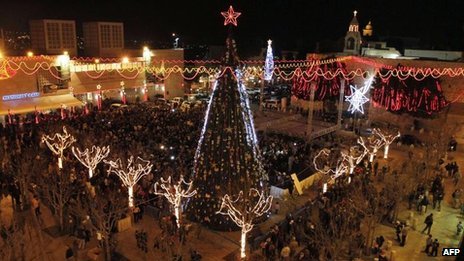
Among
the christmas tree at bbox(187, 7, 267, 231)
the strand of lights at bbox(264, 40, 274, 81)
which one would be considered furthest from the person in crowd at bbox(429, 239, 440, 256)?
the strand of lights at bbox(264, 40, 274, 81)

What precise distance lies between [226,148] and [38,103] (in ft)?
68.4

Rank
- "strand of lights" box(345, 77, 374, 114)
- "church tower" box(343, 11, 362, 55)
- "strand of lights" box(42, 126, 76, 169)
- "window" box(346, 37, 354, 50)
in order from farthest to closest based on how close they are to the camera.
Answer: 1. "window" box(346, 37, 354, 50)
2. "church tower" box(343, 11, 362, 55)
3. "strand of lights" box(345, 77, 374, 114)
4. "strand of lights" box(42, 126, 76, 169)

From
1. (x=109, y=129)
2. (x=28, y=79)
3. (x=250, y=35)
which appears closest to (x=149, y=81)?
(x=28, y=79)

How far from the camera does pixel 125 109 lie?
28.8 m

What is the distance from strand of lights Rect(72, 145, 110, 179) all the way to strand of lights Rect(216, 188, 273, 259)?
640 centimetres

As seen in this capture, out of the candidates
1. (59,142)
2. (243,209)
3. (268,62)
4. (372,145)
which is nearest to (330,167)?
(372,145)

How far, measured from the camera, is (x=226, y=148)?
12.4 meters

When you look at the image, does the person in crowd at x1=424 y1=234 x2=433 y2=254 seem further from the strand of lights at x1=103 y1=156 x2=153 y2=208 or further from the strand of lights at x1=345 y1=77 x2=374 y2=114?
the strand of lights at x1=345 y1=77 x2=374 y2=114

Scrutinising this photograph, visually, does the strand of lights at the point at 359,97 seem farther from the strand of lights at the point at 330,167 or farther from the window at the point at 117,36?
the window at the point at 117,36

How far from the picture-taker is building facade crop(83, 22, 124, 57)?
3525 cm

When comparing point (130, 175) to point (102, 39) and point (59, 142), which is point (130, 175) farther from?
point (102, 39)

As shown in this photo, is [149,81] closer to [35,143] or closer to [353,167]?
[35,143]

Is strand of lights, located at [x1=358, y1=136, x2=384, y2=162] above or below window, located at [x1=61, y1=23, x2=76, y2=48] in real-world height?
below

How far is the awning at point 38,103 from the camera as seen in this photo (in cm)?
2653
